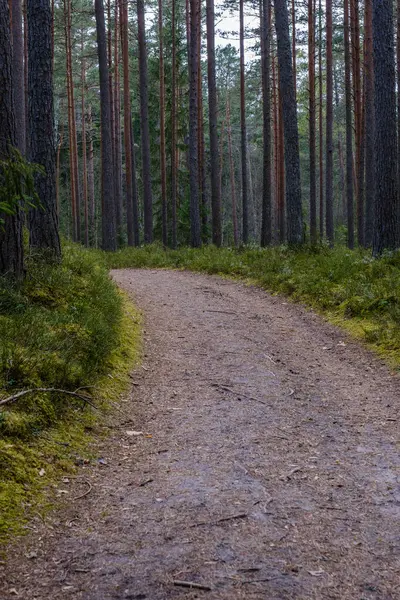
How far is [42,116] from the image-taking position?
29.1 feet

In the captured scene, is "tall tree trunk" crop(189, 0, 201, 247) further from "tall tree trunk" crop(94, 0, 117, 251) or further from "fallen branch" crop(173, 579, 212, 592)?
"fallen branch" crop(173, 579, 212, 592)

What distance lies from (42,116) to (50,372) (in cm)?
558

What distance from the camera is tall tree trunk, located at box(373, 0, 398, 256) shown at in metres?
10.8

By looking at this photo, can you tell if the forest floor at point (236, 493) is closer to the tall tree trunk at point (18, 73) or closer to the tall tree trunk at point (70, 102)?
the tall tree trunk at point (18, 73)

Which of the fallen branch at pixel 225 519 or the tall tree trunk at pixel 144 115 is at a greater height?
the tall tree trunk at pixel 144 115

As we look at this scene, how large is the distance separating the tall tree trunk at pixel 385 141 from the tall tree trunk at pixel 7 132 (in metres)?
7.34

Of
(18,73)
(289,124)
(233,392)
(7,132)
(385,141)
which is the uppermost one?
(18,73)

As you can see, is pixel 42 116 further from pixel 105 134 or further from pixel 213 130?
pixel 213 130

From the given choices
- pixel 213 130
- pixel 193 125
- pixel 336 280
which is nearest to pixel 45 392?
pixel 336 280

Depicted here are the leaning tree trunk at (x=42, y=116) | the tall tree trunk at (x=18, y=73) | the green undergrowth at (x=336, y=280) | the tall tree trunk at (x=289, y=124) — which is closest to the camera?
the green undergrowth at (x=336, y=280)

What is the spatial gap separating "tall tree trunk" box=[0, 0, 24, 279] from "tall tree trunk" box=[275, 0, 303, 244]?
936 cm

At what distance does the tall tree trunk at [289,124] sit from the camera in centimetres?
1444

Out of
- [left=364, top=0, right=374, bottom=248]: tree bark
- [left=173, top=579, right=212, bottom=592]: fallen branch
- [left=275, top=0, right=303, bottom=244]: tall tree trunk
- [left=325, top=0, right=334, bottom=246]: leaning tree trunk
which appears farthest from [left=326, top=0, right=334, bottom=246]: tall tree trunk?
[left=173, top=579, right=212, bottom=592]: fallen branch

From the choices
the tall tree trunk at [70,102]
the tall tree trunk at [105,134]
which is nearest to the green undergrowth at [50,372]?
the tall tree trunk at [105,134]
